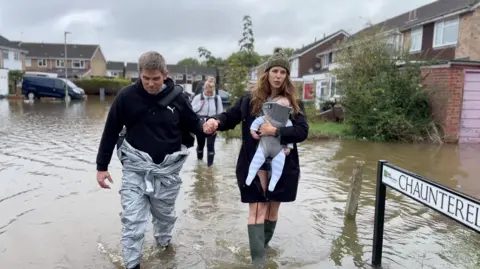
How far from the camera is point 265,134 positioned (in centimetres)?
375

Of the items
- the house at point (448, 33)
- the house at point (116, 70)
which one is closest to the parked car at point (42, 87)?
the house at point (448, 33)

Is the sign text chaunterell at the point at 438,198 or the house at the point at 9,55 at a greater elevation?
the house at the point at 9,55

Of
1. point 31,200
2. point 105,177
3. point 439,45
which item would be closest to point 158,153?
point 105,177

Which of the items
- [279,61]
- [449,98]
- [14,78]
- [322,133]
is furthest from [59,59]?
[279,61]

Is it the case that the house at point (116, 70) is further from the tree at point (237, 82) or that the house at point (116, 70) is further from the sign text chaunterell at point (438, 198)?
the sign text chaunterell at point (438, 198)

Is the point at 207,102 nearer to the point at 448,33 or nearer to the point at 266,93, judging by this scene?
the point at 266,93

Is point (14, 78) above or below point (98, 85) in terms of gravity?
above

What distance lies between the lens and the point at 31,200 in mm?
6184

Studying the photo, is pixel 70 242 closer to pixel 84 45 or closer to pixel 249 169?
pixel 249 169

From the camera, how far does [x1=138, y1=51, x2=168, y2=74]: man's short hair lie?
11.9 feet

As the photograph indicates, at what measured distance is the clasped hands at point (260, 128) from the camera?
3.71 metres

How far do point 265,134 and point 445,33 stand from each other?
73.6ft

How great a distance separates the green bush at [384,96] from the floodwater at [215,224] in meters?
4.15

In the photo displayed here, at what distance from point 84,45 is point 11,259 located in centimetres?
7569
